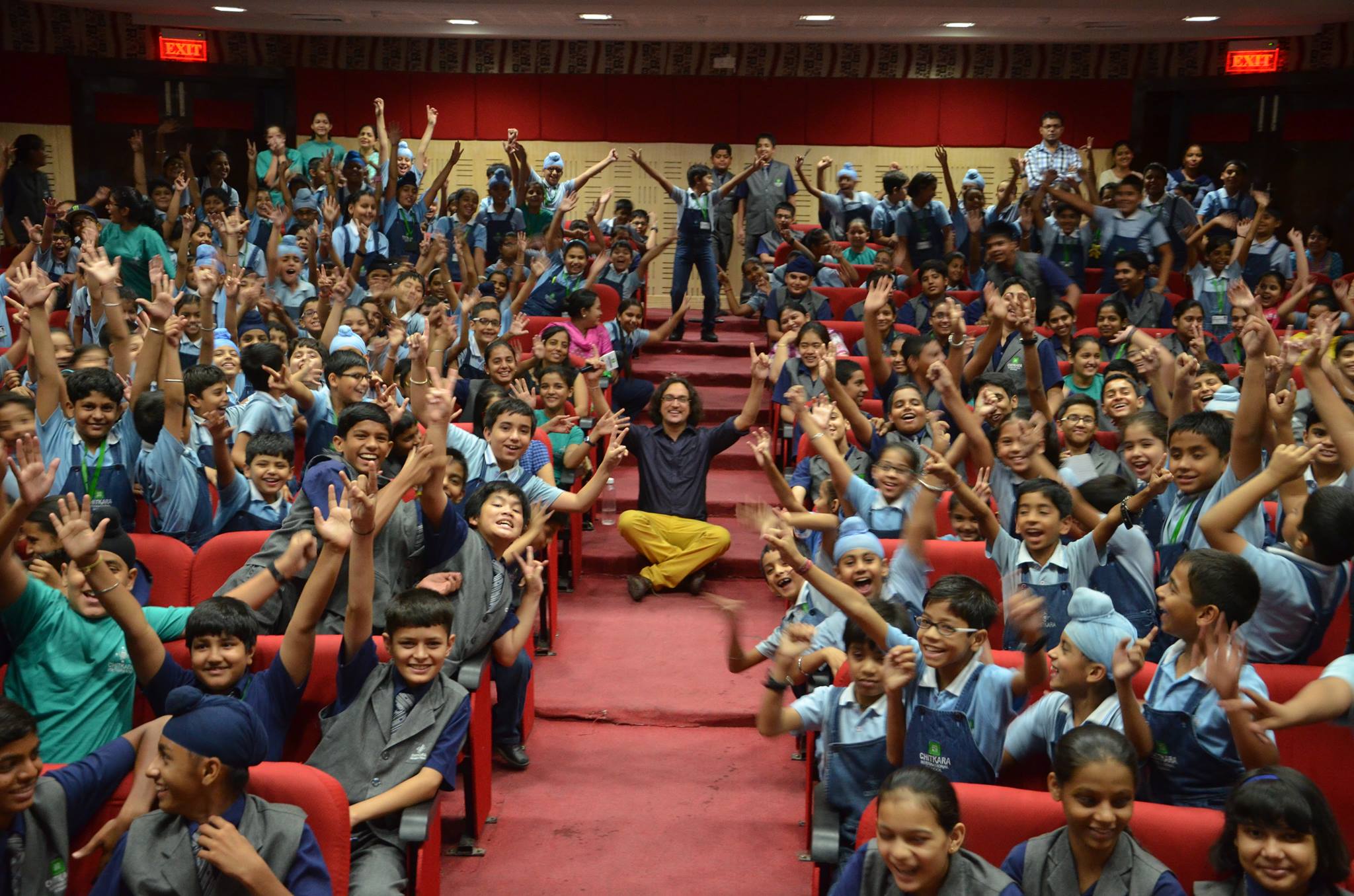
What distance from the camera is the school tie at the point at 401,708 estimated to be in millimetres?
3137

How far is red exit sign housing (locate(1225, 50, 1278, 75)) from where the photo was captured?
10.6m

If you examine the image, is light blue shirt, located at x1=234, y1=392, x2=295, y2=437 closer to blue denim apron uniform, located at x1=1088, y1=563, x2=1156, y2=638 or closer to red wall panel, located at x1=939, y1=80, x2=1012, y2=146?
blue denim apron uniform, located at x1=1088, y1=563, x2=1156, y2=638

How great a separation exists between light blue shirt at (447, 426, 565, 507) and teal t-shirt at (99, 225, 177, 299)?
13.2 feet

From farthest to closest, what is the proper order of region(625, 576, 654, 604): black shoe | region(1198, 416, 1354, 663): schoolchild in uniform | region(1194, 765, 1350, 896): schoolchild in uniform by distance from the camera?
1. region(625, 576, 654, 604): black shoe
2. region(1198, 416, 1354, 663): schoolchild in uniform
3. region(1194, 765, 1350, 896): schoolchild in uniform

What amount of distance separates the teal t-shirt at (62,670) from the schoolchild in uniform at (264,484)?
100 centimetres

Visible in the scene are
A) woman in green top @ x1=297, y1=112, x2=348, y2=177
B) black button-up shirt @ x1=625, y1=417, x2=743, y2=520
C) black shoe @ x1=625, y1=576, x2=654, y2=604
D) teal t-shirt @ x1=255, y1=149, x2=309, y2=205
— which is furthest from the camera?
woman in green top @ x1=297, y1=112, x2=348, y2=177

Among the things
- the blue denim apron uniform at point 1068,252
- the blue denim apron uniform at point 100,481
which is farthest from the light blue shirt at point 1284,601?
the blue denim apron uniform at point 1068,252

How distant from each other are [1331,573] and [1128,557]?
554 mm

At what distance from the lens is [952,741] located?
9.41 ft

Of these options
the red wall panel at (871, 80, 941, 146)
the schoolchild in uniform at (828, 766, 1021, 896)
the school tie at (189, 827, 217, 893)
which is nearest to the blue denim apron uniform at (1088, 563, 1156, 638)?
the schoolchild in uniform at (828, 766, 1021, 896)

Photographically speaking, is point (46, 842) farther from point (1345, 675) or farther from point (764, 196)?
point (764, 196)

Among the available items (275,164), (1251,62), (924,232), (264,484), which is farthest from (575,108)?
(264,484)

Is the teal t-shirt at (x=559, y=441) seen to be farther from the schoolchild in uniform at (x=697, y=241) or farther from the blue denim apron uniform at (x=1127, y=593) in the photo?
the schoolchild in uniform at (x=697, y=241)

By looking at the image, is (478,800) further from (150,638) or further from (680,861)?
(150,638)
